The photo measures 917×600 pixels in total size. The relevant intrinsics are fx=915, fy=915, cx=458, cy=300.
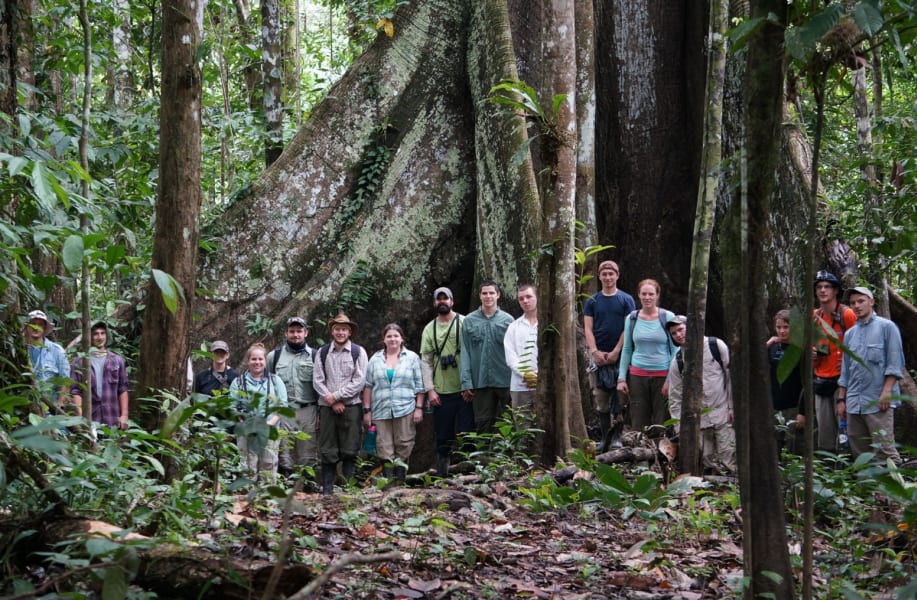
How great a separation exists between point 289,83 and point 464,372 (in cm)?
1052

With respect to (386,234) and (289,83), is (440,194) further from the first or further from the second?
(289,83)

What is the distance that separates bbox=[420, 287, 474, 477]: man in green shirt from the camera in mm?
8758

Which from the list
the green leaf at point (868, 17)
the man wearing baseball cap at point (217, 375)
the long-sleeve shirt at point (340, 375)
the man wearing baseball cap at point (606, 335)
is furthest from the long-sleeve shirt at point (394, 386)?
the green leaf at point (868, 17)

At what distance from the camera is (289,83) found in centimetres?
1734

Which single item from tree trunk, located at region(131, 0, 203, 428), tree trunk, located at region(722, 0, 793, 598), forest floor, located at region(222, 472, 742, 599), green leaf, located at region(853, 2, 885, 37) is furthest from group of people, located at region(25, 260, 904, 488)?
green leaf, located at region(853, 2, 885, 37)

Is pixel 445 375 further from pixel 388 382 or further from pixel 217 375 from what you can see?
pixel 217 375

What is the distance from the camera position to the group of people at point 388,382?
8195 mm

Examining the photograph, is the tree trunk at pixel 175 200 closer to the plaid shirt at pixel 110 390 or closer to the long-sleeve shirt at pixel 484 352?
the plaid shirt at pixel 110 390

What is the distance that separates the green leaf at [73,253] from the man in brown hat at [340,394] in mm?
5575

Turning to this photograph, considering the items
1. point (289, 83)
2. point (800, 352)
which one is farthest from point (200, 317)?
point (289, 83)

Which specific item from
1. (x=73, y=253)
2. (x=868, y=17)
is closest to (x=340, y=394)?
(x=73, y=253)

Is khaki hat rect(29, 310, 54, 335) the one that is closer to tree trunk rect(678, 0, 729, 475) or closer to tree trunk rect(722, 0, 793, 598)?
tree trunk rect(678, 0, 729, 475)

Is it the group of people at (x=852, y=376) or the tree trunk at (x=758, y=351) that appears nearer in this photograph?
the tree trunk at (x=758, y=351)

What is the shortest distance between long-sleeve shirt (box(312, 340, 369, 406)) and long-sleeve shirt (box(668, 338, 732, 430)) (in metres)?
2.82
